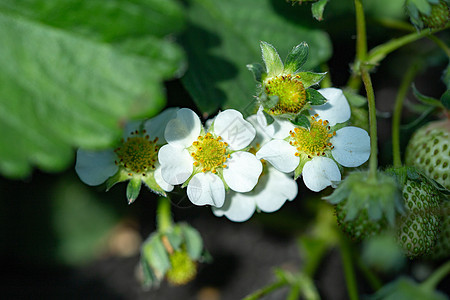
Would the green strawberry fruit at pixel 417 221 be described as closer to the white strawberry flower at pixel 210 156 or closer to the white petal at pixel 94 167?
the white strawberry flower at pixel 210 156

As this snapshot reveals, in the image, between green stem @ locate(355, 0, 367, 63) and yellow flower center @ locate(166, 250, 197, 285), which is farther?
yellow flower center @ locate(166, 250, 197, 285)

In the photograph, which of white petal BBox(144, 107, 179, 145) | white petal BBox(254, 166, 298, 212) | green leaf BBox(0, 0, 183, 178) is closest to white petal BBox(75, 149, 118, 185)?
white petal BBox(144, 107, 179, 145)

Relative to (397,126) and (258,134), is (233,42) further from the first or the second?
(397,126)

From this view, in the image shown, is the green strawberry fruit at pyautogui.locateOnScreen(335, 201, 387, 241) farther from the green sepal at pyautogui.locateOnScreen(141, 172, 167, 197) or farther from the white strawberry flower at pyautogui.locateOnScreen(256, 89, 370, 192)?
the green sepal at pyautogui.locateOnScreen(141, 172, 167, 197)

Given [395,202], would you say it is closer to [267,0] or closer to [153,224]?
[267,0]

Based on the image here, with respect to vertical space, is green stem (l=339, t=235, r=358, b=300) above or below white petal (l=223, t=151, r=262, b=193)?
below

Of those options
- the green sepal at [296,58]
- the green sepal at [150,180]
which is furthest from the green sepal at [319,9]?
the green sepal at [150,180]

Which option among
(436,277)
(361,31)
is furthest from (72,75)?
(436,277)

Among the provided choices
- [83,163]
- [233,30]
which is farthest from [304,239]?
[83,163]
